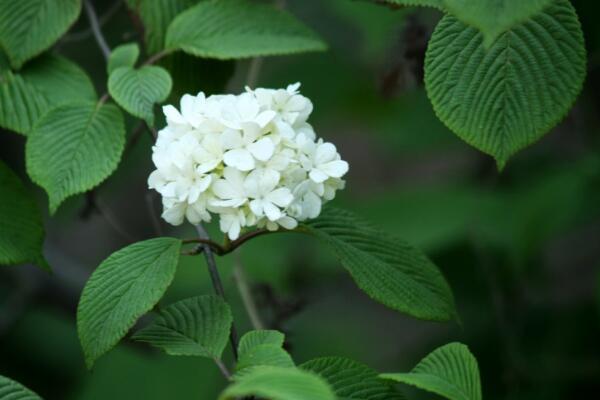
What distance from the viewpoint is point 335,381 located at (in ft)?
4.45

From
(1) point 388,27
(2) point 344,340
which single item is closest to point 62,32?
(1) point 388,27

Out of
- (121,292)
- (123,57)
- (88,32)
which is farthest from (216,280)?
(88,32)

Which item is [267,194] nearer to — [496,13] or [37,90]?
[496,13]

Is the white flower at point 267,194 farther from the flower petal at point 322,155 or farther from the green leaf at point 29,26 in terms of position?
the green leaf at point 29,26

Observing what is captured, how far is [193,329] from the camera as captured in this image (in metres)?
1.42

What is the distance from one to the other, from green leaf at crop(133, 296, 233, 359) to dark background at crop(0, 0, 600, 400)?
2.27ft


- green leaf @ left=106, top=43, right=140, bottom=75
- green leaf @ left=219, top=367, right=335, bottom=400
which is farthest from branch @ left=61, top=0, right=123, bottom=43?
green leaf @ left=219, top=367, right=335, bottom=400

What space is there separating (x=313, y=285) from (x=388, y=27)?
1.10 metres

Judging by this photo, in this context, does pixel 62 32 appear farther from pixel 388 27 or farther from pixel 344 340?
pixel 344 340

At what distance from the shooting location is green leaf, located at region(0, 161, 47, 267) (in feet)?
5.45

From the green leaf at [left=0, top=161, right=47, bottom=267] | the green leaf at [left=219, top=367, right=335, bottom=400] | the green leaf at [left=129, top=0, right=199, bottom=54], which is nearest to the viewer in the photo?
the green leaf at [left=219, top=367, right=335, bottom=400]

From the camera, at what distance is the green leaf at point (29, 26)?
175 cm

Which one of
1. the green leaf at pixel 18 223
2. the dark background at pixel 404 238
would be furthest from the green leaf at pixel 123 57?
the dark background at pixel 404 238

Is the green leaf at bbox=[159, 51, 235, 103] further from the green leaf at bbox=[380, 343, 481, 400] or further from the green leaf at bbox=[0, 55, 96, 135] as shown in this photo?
the green leaf at bbox=[380, 343, 481, 400]
